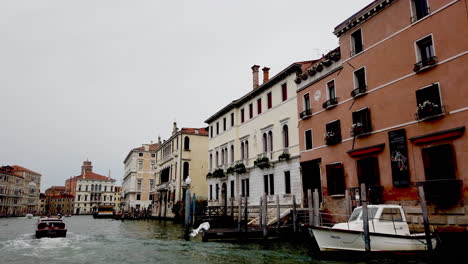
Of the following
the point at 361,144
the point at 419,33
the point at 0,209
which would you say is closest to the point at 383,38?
the point at 419,33

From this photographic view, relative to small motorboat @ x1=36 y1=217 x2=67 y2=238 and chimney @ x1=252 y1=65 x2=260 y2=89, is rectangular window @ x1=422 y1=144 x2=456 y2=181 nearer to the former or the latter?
chimney @ x1=252 y1=65 x2=260 y2=89

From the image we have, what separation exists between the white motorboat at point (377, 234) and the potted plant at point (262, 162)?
10.9m

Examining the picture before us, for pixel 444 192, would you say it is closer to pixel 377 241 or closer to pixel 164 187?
pixel 377 241

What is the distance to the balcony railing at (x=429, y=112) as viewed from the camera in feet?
43.6

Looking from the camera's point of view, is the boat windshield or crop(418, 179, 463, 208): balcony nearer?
the boat windshield

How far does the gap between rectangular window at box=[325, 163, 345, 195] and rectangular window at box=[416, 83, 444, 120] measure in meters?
4.93

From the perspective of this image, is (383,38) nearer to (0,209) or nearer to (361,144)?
(361,144)

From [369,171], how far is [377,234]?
5329 mm

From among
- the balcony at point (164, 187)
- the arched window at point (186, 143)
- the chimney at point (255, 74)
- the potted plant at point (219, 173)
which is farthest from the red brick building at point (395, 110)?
the balcony at point (164, 187)

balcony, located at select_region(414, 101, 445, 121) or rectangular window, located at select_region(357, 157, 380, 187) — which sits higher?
balcony, located at select_region(414, 101, 445, 121)

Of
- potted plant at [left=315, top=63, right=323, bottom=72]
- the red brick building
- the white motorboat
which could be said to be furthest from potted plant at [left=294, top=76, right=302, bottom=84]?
the white motorboat

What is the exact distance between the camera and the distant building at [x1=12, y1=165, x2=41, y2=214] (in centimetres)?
9344

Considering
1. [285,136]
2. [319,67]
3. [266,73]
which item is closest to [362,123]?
[319,67]

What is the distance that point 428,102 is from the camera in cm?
1360
